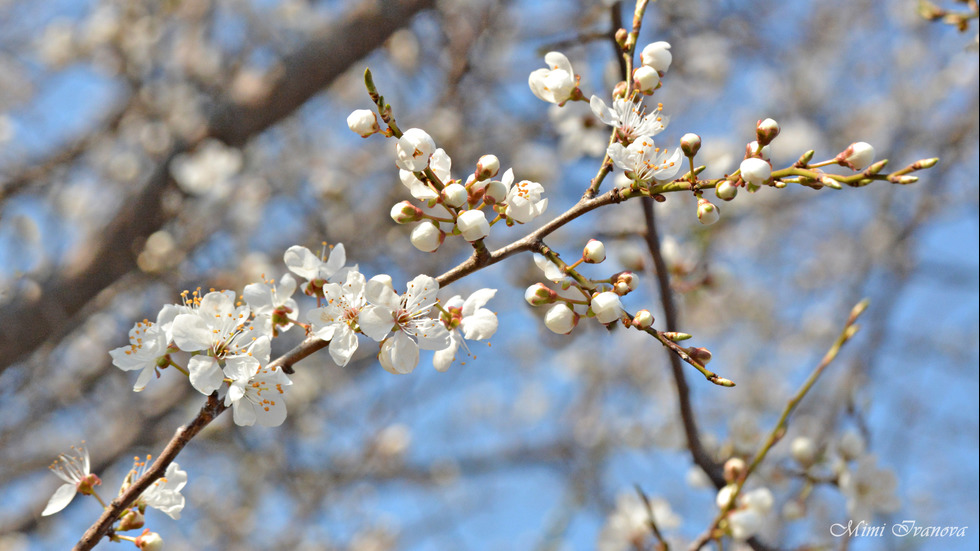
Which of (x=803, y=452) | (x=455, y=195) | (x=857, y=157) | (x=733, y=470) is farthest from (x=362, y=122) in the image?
(x=803, y=452)

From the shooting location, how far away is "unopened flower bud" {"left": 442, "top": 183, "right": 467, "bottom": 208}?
1.21 meters

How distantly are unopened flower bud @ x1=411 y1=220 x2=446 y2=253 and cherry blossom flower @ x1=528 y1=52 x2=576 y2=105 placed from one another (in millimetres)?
438

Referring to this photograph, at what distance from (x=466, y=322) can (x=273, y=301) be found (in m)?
0.38

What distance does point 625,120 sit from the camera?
1357 mm

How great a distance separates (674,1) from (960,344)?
4.22 meters

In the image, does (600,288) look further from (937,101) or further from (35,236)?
(937,101)

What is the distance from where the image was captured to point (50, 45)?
17.4 feet

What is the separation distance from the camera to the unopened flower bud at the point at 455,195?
3.98ft

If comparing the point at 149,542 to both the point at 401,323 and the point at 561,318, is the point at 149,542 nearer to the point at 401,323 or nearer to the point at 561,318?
the point at 401,323

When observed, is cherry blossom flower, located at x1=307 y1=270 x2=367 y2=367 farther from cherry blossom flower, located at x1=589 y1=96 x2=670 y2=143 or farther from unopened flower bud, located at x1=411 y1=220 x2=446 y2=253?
cherry blossom flower, located at x1=589 y1=96 x2=670 y2=143

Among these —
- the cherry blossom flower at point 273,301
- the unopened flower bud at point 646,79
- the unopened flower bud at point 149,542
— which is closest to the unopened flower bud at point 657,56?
the unopened flower bud at point 646,79

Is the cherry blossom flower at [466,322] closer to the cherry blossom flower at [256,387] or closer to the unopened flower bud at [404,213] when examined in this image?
the unopened flower bud at [404,213]

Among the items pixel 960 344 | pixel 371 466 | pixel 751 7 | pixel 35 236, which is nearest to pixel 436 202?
pixel 35 236

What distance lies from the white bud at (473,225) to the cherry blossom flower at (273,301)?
1.21 ft
